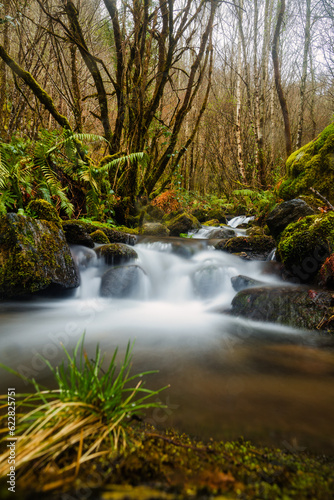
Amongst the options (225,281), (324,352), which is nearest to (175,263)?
(225,281)

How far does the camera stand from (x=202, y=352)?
2.30 m

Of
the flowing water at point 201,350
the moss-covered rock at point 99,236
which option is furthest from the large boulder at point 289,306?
the moss-covered rock at point 99,236

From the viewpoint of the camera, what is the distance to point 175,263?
224 inches

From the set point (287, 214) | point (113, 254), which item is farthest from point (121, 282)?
point (287, 214)

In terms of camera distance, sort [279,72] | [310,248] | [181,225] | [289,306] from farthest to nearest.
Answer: [181,225] < [279,72] < [310,248] < [289,306]

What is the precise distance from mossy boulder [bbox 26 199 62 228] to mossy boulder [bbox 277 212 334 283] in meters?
4.15

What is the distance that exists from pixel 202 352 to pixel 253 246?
4198 millimetres

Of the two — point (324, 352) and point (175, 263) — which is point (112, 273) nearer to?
point (175, 263)

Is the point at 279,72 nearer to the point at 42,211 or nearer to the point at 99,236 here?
the point at 99,236

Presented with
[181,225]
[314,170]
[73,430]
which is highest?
[314,170]

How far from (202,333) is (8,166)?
441cm

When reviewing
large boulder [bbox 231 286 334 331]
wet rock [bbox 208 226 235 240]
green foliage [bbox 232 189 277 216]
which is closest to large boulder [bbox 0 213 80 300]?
large boulder [bbox 231 286 334 331]

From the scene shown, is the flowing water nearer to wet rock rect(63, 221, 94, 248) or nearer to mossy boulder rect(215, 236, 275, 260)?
wet rock rect(63, 221, 94, 248)

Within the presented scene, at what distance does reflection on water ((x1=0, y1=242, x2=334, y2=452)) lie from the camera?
1.26m
